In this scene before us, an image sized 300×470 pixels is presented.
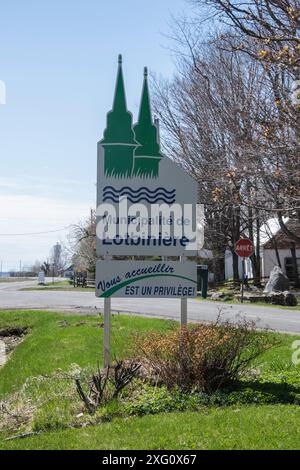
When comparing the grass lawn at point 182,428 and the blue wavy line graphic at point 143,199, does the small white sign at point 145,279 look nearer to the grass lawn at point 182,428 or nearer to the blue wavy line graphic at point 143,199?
the blue wavy line graphic at point 143,199

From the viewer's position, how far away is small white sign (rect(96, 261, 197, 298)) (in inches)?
358

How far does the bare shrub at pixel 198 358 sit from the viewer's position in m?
7.39

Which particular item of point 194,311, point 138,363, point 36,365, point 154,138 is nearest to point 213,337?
point 138,363

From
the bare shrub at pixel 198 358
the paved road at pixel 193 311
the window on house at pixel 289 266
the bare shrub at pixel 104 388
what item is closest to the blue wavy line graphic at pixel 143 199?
the bare shrub at pixel 198 358

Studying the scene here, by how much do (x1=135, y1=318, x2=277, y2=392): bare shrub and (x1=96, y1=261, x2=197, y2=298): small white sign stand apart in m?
1.41

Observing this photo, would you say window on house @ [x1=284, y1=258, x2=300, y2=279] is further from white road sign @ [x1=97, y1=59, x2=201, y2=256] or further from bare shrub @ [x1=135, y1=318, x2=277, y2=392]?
bare shrub @ [x1=135, y1=318, x2=277, y2=392]

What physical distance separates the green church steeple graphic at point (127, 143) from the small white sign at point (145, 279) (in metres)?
1.44

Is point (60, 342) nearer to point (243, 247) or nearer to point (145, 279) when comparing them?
point (145, 279)

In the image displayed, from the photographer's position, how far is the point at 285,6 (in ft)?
33.3

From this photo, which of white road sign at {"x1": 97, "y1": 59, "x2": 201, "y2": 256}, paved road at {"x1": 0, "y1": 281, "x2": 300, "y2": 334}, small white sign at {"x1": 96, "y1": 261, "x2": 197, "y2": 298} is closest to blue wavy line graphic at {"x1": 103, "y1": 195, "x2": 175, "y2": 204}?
white road sign at {"x1": 97, "y1": 59, "x2": 201, "y2": 256}

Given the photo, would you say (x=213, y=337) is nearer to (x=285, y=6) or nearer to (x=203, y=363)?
(x=203, y=363)

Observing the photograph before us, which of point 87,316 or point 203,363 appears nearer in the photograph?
point 203,363

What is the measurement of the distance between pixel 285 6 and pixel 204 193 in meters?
17.1

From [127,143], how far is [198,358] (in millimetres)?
3825
